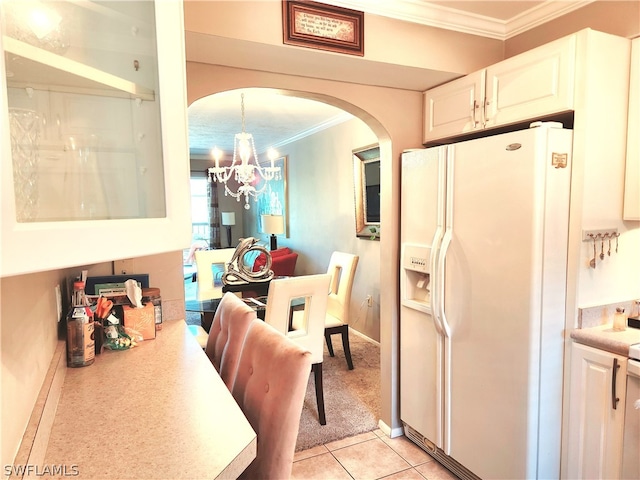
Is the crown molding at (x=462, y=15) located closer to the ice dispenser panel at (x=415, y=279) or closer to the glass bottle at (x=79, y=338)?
the ice dispenser panel at (x=415, y=279)

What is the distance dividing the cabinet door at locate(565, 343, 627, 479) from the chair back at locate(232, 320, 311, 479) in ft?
4.35

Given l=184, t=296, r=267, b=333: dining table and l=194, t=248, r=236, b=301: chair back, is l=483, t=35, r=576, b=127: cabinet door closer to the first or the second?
l=184, t=296, r=267, b=333: dining table

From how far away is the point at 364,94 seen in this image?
2283mm

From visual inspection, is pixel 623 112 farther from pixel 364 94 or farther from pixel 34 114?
pixel 34 114

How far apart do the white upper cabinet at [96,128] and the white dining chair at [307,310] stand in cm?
174

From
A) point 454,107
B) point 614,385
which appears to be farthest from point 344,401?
point 454,107

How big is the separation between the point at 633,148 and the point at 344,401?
7.79 ft

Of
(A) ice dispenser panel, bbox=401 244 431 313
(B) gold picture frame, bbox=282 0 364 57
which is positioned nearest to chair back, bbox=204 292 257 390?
(A) ice dispenser panel, bbox=401 244 431 313

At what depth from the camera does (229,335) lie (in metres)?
1.68

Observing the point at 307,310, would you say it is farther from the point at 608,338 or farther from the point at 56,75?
the point at 56,75

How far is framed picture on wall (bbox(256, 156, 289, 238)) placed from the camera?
622 cm

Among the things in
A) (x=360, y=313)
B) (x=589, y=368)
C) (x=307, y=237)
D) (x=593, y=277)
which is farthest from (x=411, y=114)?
(x=307, y=237)

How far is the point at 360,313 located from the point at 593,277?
2.90 metres

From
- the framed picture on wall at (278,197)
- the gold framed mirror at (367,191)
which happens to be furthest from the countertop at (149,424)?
the framed picture on wall at (278,197)
